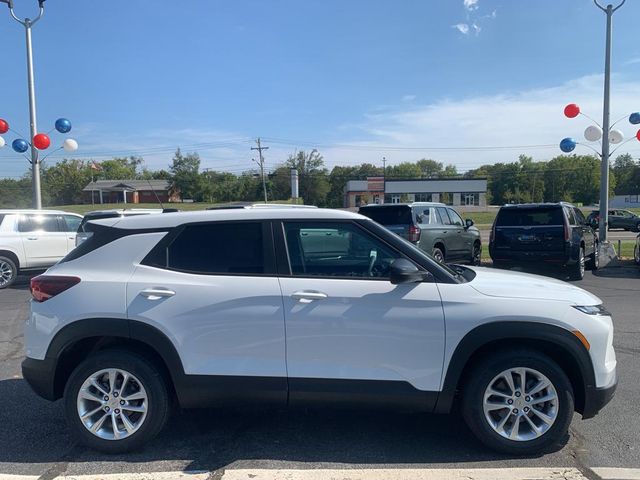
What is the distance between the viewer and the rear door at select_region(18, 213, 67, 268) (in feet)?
40.8

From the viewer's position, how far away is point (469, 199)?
81.0 m

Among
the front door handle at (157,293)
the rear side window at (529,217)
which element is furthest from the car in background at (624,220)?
the front door handle at (157,293)

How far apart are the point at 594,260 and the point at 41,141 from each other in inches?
718

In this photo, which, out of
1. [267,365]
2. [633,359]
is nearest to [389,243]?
[267,365]

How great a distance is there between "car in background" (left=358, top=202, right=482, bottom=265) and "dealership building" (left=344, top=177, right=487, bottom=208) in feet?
215

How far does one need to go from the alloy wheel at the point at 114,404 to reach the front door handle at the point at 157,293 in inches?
23.1

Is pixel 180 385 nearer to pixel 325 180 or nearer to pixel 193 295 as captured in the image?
pixel 193 295

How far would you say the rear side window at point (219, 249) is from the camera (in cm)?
375

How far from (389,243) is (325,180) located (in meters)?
96.1

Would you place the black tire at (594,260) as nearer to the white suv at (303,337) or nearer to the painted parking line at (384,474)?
the white suv at (303,337)

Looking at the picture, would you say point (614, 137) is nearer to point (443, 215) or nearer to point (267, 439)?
point (443, 215)

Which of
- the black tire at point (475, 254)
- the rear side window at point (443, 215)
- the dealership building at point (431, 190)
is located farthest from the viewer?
the dealership building at point (431, 190)

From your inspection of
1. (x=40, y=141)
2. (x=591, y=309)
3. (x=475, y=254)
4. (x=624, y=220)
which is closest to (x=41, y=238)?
(x=40, y=141)

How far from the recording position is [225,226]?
3.87 m
